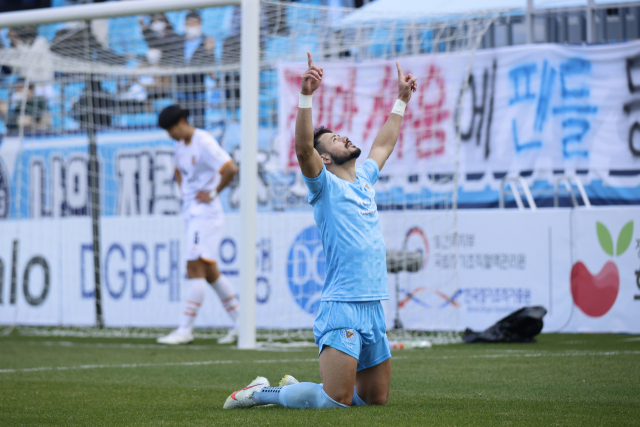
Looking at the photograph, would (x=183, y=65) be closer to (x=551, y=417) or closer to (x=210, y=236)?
(x=210, y=236)

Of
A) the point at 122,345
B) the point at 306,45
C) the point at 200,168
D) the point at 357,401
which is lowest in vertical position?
the point at 122,345

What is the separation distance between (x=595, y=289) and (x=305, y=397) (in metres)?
5.17

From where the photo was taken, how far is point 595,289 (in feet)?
26.0

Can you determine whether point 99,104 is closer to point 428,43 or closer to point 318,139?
Answer: point 428,43

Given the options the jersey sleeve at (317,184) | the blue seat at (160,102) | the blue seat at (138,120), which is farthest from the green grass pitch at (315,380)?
the blue seat at (138,120)

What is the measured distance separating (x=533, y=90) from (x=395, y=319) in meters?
3.65

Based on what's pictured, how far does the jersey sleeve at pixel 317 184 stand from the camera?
3.73m

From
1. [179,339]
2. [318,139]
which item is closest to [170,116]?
[179,339]

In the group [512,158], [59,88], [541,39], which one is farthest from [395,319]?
[59,88]

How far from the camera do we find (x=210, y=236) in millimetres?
7891

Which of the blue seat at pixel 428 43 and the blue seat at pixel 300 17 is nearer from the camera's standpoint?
the blue seat at pixel 300 17

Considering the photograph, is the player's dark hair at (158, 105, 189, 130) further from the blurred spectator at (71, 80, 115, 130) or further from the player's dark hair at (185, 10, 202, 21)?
the player's dark hair at (185, 10, 202, 21)

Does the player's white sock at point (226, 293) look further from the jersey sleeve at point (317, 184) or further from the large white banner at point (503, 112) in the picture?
the jersey sleeve at point (317, 184)

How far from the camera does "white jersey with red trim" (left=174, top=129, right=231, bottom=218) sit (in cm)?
792
